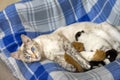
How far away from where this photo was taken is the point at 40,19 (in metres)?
→ 2.20

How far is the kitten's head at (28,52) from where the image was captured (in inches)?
71.2

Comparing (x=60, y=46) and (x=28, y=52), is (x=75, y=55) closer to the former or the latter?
(x=60, y=46)

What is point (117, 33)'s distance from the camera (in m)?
1.89

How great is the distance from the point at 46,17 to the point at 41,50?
42cm

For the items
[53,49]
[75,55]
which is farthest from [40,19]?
[75,55]

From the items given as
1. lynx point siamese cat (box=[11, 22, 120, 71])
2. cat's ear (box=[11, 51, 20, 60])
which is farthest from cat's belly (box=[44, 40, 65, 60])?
cat's ear (box=[11, 51, 20, 60])

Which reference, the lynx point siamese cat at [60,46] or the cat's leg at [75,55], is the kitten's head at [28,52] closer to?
the lynx point siamese cat at [60,46]

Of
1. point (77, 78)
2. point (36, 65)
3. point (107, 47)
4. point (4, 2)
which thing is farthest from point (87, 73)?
point (4, 2)

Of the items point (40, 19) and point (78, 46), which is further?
point (40, 19)

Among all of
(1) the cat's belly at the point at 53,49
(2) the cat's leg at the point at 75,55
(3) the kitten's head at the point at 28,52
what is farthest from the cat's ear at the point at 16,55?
(2) the cat's leg at the point at 75,55

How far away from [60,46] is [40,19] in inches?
16.2

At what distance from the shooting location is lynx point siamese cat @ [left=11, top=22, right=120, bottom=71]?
1.80 metres

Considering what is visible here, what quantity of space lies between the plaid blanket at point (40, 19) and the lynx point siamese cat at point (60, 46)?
0.05m

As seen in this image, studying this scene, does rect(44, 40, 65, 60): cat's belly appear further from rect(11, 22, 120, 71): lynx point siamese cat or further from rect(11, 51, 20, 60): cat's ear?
rect(11, 51, 20, 60): cat's ear
